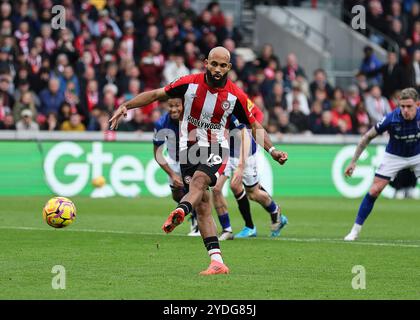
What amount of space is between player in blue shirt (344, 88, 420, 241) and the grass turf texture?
52 cm

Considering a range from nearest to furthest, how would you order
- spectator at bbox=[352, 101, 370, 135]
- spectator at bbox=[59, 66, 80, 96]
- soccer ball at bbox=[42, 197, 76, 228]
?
soccer ball at bbox=[42, 197, 76, 228], spectator at bbox=[59, 66, 80, 96], spectator at bbox=[352, 101, 370, 135]

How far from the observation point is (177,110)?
14898 mm

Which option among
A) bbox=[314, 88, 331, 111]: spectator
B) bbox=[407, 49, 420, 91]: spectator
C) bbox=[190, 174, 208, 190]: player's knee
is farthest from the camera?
bbox=[407, 49, 420, 91]: spectator

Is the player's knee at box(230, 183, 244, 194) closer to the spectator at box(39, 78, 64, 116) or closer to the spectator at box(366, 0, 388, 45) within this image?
the spectator at box(39, 78, 64, 116)

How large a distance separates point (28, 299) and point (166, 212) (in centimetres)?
1053

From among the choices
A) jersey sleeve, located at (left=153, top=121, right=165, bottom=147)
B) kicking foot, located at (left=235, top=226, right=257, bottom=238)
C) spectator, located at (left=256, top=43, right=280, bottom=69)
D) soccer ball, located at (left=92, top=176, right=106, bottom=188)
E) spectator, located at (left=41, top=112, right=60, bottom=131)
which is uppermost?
spectator, located at (left=256, top=43, right=280, bottom=69)

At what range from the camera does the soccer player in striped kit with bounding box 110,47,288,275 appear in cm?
1045

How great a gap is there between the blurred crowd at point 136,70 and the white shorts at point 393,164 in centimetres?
928

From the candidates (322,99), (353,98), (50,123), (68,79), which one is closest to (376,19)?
(353,98)

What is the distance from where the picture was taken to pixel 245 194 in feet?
51.1

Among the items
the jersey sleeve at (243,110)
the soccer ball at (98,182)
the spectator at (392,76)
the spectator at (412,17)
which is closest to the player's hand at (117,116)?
the jersey sleeve at (243,110)

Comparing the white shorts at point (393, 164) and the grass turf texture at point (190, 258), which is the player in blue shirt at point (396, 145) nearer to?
the white shorts at point (393, 164)

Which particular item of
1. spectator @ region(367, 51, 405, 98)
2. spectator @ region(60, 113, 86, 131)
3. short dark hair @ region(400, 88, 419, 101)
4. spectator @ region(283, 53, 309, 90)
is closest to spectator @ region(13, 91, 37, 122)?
spectator @ region(60, 113, 86, 131)

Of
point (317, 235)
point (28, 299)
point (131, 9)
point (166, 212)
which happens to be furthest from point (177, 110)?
point (131, 9)
